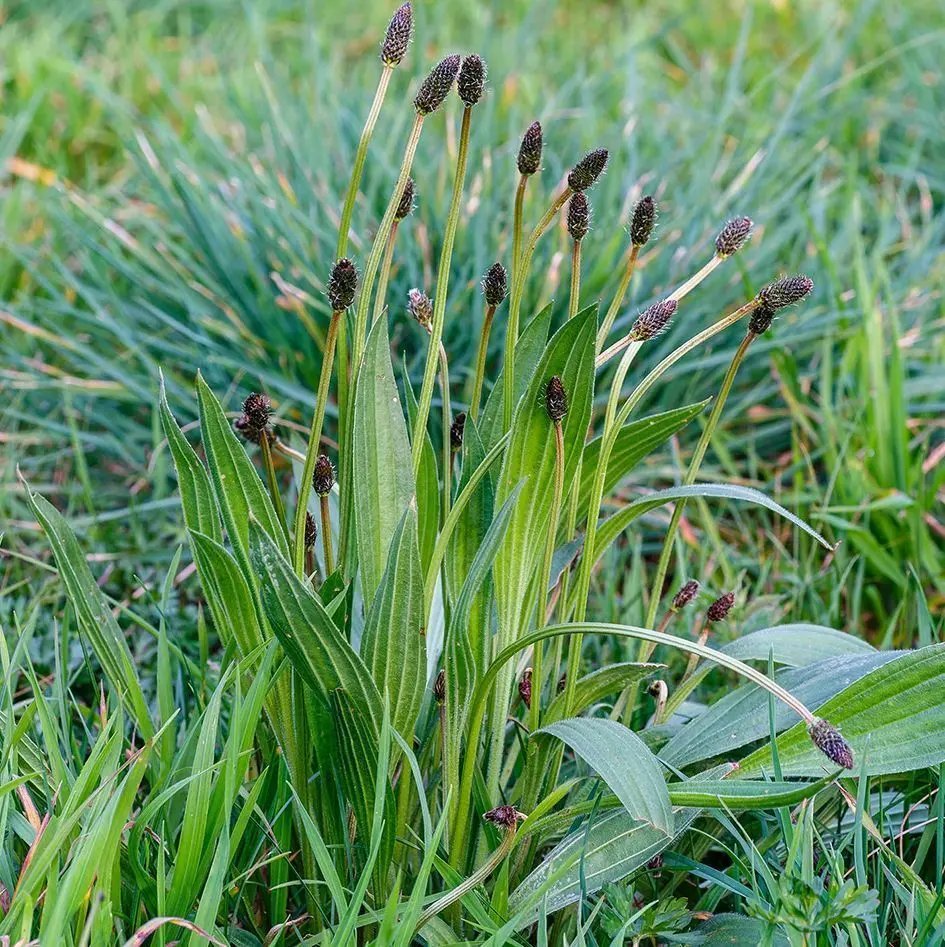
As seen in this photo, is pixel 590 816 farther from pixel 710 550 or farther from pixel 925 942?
pixel 710 550

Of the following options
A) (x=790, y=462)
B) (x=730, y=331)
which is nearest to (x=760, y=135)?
(x=730, y=331)

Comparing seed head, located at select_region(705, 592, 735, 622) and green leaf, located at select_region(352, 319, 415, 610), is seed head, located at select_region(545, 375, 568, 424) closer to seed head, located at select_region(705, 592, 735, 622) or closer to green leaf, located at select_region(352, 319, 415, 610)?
green leaf, located at select_region(352, 319, 415, 610)

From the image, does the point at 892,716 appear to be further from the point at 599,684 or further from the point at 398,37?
the point at 398,37

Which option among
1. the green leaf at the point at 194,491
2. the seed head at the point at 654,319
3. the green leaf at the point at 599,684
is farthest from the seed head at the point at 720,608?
the green leaf at the point at 194,491

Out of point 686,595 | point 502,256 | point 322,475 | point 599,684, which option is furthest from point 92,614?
point 502,256

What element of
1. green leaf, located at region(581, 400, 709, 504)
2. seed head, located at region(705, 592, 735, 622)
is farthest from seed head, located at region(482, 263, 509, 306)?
seed head, located at region(705, 592, 735, 622)

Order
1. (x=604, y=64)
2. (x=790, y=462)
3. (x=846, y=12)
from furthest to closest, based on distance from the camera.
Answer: (x=846, y=12) → (x=604, y=64) → (x=790, y=462)

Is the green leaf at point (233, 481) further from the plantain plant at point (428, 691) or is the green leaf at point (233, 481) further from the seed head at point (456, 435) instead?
the seed head at point (456, 435)
